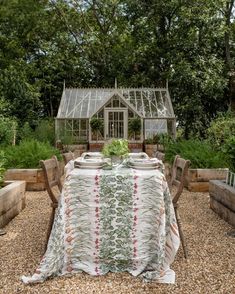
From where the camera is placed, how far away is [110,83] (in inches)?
798

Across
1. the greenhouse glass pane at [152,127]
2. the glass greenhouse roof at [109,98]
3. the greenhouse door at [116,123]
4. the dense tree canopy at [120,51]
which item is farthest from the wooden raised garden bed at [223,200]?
the dense tree canopy at [120,51]

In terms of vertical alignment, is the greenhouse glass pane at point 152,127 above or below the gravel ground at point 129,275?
above

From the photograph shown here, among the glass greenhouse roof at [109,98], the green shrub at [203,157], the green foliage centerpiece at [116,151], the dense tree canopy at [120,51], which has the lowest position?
the green shrub at [203,157]

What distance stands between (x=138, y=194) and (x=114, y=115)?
12076 millimetres

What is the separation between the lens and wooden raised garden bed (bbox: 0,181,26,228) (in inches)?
196

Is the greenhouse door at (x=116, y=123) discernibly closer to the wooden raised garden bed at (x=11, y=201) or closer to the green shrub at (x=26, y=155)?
the green shrub at (x=26, y=155)

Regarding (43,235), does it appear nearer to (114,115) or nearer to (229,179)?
(229,179)

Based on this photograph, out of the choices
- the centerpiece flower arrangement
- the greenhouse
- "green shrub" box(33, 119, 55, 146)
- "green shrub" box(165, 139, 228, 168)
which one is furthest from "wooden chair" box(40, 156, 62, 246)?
the greenhouse

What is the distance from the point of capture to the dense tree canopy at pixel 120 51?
1705cm

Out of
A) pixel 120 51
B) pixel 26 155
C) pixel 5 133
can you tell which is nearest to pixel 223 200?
pixel 26 155

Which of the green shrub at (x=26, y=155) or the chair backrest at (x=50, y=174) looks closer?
the chair backrest at (x=50, y=174)

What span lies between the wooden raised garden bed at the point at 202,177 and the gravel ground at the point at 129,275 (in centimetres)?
189

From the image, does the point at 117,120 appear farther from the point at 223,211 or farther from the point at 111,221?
the point at 111,221

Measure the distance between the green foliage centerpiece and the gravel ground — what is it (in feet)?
3.85
